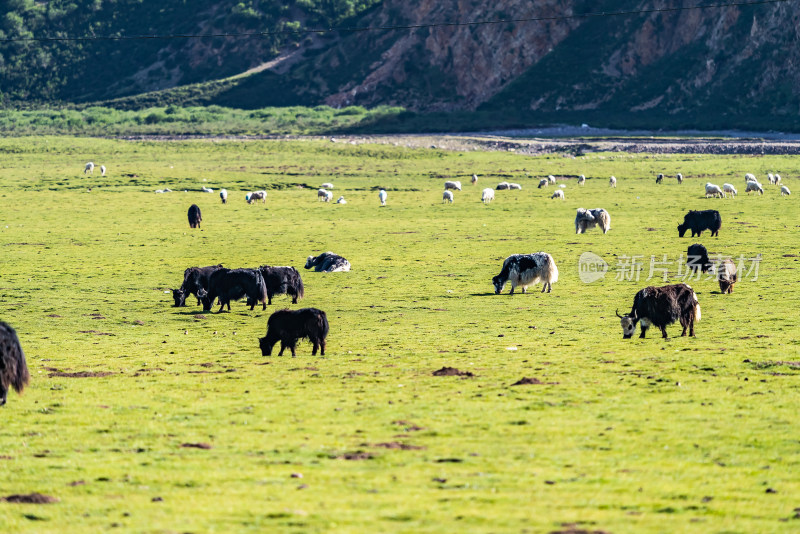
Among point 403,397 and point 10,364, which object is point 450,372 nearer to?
point 403,397

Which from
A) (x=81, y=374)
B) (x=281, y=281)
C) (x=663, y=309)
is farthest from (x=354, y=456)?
(x=281, y=281)

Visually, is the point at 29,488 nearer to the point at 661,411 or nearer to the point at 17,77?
the point at 661,411

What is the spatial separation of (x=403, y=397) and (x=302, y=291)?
1252cm

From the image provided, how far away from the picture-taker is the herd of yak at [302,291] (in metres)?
20.9

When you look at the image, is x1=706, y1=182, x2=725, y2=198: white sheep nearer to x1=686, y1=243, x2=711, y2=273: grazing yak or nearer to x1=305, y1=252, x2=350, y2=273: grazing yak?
x1=686, y1=243, x2=711, y2=273: grazing yak

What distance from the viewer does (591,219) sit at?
44.8 metres

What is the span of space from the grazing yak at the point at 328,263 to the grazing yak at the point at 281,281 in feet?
19.4

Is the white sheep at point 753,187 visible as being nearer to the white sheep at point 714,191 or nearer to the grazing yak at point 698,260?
the white sheep at point 714,191

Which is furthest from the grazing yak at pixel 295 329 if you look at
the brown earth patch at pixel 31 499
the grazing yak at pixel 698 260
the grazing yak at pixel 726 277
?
the grazing yak at pixel 698 260

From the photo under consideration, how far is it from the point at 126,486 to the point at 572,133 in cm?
10527

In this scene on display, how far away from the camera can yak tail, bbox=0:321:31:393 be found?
15672mm

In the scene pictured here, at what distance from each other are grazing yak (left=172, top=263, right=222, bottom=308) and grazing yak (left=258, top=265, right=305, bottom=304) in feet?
4.73

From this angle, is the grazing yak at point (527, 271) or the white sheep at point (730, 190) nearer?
the grazing yak at point (527, 271)

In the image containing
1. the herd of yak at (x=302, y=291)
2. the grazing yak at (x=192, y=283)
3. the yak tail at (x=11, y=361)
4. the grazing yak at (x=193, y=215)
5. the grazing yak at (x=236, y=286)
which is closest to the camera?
the yak tail at (x=11, y=361)
